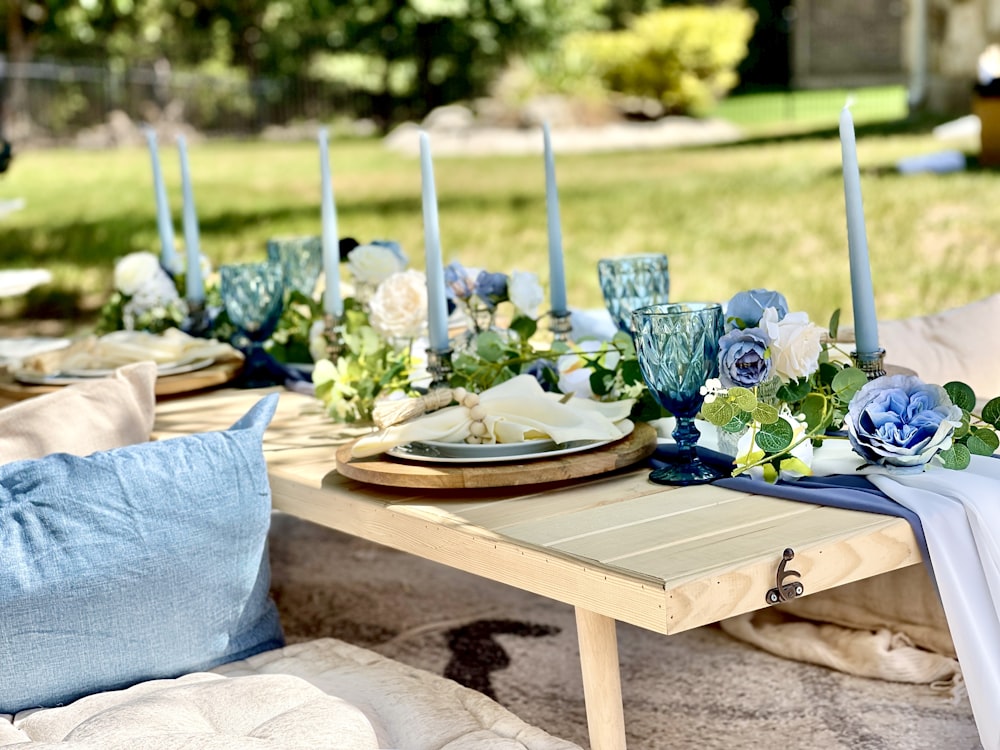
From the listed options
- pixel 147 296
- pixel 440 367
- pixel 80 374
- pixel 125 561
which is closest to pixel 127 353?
pixel 80 374

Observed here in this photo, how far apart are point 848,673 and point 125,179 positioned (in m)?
9.79

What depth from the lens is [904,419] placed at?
5.36 feet

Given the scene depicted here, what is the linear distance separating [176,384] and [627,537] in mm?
1291

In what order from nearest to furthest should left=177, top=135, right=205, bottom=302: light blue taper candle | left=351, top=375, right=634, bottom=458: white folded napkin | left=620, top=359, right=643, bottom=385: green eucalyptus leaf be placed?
1. left=351, top=375, right=634, bottom=458: white folded napkin
2. left=620, top=359, right=643, bottom=385: green eucalyptus leaf
3. left=177, top=135, right=205, bottom=302: light blue taper candle

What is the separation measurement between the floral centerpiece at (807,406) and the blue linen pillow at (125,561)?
67 cm

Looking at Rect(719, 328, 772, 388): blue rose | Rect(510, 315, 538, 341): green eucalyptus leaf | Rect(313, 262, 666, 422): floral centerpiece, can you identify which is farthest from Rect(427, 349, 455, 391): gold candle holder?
Rect(719, 328, 772, 388): blue rose

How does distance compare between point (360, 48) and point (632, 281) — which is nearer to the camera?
point (632, 281)

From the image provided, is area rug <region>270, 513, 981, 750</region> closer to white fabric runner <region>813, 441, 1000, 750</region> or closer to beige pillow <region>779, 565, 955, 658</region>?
beige pillow <region>779, 565, 955, 658</region>

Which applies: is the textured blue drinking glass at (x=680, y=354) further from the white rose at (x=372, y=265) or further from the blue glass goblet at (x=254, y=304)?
the blue glass goblet at (x=254, y=304)

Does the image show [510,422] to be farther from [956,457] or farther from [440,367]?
[956,457]

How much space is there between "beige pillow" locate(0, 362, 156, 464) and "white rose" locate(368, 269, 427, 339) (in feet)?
1.37

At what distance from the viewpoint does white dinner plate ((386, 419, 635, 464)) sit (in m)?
1.79

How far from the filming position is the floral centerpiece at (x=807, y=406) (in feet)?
5.36

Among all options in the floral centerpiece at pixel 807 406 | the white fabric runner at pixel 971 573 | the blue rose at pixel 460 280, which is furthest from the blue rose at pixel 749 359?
the blue rose at pixel 460 280
